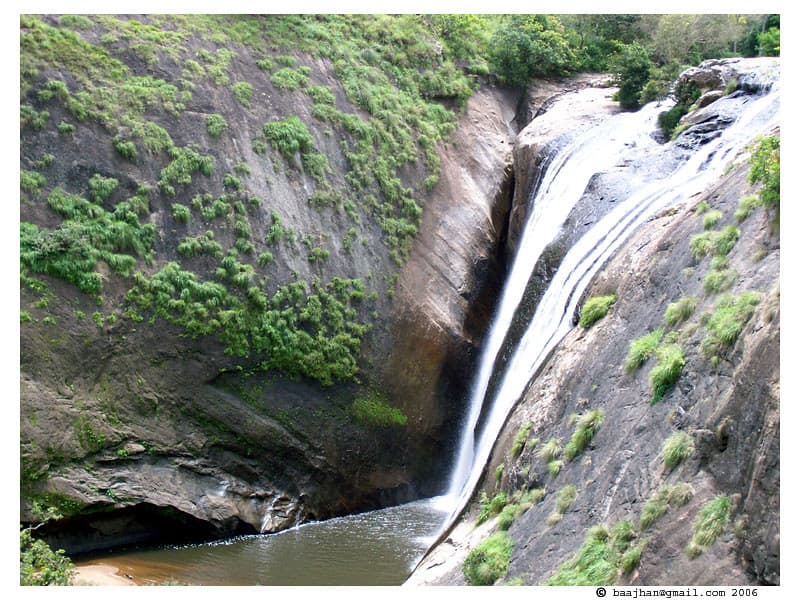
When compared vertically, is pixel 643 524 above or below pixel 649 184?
below

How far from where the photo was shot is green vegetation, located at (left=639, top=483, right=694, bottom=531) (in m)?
9.76

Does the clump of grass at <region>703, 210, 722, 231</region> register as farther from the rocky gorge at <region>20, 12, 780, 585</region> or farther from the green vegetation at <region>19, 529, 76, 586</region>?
the green vegetation at <region>19, 529, 76, 586</region>

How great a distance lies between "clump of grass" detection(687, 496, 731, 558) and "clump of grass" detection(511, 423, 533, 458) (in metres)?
5.31

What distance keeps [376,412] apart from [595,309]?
9022 mm

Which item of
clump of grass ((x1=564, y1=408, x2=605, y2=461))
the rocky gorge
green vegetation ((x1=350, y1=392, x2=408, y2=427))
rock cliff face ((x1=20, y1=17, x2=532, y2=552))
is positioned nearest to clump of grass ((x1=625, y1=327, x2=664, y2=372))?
the rocky gorge

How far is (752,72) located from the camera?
20.1m

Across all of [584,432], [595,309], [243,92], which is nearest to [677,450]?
[584,432]

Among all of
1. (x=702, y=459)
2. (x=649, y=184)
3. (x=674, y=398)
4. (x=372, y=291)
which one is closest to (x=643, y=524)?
(x=702, y=459)

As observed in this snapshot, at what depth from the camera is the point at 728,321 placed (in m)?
10.8

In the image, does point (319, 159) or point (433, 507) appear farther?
point (319, 159)

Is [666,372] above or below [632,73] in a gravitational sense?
below

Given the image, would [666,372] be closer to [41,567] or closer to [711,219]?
[711,219]
